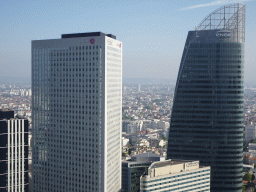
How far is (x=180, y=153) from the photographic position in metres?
76.1

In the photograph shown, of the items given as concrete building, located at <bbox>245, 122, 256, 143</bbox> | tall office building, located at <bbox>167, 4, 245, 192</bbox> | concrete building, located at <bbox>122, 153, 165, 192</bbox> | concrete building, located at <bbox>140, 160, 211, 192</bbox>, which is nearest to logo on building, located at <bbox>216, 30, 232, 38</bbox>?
tall office building, located at <bbox>167, 4, 245, 192</bbox>

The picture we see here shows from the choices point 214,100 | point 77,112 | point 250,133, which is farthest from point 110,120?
point 250,133

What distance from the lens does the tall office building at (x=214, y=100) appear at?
7344cm

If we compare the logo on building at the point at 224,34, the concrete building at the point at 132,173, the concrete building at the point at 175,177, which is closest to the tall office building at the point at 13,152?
the concrete building at the point at 132,173

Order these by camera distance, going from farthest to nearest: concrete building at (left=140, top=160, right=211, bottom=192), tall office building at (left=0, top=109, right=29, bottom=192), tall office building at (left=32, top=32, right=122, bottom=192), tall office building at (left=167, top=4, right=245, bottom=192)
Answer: tall office building at (left=167, top=4, right=245, bottom=192), tall office building at (left=0, top=109, right=29, bottom=192), tall office building at (left=32, top=32, right=122, bottom=192), concrete building at (left=140, top=160, right=211, bottom=192)

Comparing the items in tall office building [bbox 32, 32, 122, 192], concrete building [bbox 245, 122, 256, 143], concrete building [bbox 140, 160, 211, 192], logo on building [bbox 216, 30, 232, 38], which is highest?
logo on building [bbox 216, 30, 232, 38]

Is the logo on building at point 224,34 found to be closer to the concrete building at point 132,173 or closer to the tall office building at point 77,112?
the tall office building at point 77,112

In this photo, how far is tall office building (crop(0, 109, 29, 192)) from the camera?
66750 mm

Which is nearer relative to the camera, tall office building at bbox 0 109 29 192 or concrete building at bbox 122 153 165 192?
tall office building at bbox 0 109 29 192

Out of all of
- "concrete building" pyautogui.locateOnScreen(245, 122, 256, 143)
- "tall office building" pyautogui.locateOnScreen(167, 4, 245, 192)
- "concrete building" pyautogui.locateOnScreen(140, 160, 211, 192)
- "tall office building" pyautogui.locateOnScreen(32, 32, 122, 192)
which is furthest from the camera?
"concrete building" pyautogui.locateOnScreen(245, 122, 256, 143)

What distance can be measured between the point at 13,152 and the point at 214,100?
44.7m

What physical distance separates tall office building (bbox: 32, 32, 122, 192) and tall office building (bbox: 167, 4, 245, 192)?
1682cm

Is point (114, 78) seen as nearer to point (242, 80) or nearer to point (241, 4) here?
point (242, 80)

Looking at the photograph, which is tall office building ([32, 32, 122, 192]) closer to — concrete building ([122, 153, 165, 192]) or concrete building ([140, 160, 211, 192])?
concrete building ([122, 153, 165, 192])
